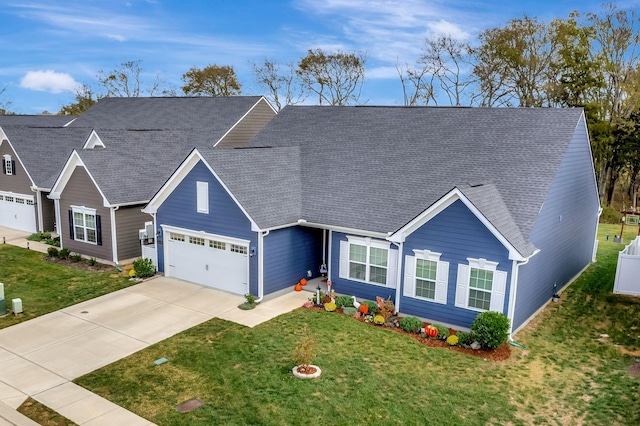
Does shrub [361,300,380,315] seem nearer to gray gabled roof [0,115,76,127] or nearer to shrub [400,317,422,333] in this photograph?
shrub [400,317,422,333]

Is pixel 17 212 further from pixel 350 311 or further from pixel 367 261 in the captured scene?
pixel 350 311

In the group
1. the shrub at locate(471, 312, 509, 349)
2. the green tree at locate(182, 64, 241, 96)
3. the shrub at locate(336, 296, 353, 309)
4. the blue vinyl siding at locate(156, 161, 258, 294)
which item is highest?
the green tree at locate(182, 64, 241, 96)

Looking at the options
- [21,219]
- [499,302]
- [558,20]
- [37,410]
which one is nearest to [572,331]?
[499,302]

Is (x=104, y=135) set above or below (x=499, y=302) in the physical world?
above

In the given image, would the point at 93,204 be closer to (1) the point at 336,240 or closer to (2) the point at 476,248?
(1) the point at 336,240

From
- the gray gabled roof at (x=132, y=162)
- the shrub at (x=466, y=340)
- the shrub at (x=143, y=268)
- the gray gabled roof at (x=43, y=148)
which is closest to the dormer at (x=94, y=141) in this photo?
the gray gabled roof at (x=132, y=162)

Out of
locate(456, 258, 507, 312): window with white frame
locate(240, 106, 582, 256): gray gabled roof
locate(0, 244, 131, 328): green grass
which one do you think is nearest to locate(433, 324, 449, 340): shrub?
locate(456, 258, 507, 312): window with white frame
